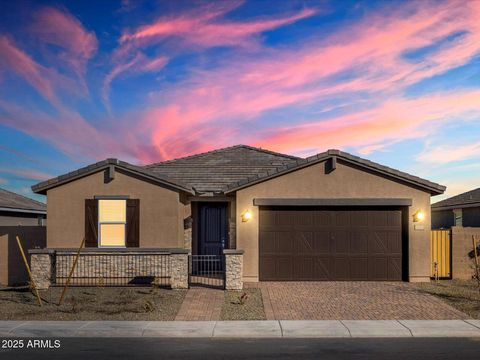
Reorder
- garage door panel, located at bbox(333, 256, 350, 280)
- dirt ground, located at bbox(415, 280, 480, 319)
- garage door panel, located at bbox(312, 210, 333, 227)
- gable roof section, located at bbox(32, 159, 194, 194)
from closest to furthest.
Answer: dirt ground, located at bbox(415, 280, 480, 319) < gable roof section, located at bbox(32, 159, 194, 194) < garage door panel, located at bbox(333, 256, 350, 280) < garage door panel, located at bbox(312, 210, 333, 227)

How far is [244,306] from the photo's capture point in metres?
13.6

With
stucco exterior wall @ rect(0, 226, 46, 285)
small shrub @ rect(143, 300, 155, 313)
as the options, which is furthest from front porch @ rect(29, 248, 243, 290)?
small shrub @ rect(143, 300, 155, 313)

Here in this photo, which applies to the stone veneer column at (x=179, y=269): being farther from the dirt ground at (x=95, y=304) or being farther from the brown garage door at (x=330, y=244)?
the brown garage door at (x=330, y=244)

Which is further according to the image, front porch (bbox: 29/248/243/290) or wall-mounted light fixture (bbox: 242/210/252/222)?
wall-mounted light fixture (bbox: 242/210/252/222)

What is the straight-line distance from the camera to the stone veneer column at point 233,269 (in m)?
15.9

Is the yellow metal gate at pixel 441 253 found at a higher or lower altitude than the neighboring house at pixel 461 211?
lower

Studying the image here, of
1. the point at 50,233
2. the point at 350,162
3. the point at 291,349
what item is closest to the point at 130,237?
the point at 50,233

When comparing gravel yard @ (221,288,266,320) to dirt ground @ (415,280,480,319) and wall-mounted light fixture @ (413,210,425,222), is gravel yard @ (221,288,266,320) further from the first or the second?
wall-mounted light fixture @ (413,210,425,222)

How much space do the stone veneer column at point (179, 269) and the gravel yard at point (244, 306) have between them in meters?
1.48

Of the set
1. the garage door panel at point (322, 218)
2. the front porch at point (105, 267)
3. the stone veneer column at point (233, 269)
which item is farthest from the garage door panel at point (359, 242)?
the front porch at point (105, 267)

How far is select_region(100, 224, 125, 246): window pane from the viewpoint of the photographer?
1731 cm

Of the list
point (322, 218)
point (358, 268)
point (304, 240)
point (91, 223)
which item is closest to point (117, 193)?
point (91, 223)

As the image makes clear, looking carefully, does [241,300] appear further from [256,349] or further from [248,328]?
[256,349]

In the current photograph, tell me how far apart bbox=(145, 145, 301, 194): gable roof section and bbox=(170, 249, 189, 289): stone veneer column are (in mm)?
3641
